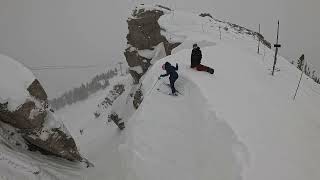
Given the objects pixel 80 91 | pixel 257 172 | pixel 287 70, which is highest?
pixel 257 172

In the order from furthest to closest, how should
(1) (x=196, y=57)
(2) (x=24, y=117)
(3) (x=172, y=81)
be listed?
(2) (x=24, y=117)
(1) (x=196, y=57)
(3) (x=172, y=81)

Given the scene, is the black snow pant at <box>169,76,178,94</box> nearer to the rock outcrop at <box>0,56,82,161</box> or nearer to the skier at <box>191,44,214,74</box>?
the skier at <box>191,44,214,74</box>

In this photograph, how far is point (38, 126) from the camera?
1730cm

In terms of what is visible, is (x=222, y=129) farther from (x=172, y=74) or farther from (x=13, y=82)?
(x=13, y=82)

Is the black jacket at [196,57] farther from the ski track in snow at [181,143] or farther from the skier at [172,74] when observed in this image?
the ski track in snow at [181,143]

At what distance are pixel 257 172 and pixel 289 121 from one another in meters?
3.51

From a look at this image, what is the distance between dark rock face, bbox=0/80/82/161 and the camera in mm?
16562

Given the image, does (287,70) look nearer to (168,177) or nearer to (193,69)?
(193,69)

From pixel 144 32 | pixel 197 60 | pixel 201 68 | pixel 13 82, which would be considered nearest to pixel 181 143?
pixel 201 68

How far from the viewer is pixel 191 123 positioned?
1262 centimetres

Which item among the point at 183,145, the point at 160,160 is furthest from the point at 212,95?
the point at 160,160

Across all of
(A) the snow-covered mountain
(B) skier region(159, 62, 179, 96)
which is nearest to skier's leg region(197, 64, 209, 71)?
(A) the snow-covered mountain

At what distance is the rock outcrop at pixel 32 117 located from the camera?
16.3m

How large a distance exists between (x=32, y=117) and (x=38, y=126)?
1.97 feet
